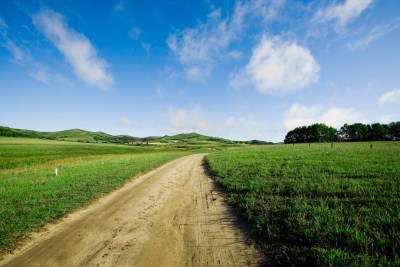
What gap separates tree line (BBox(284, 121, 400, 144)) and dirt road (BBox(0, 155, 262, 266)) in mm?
151781

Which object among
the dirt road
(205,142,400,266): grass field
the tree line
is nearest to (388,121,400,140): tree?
the tree line

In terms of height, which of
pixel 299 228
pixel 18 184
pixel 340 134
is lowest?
pixel 18 184

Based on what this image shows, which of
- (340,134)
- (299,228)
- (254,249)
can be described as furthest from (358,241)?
(340,134)

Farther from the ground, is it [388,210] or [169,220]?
[388,210]

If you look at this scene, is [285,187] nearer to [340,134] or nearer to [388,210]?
[388,210]

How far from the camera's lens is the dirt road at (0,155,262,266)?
19.2ft

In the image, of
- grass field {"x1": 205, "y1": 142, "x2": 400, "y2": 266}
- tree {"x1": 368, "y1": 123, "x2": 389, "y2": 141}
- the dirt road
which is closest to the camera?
grass field {"x1": 205, "y1": 142, "x2": 400, "y2": 266}

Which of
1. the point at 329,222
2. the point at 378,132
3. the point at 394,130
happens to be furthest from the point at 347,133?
the point at 329,222

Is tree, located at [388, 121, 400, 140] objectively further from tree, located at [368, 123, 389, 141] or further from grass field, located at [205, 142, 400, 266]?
grass field, located at [205, 142, 400, 266]

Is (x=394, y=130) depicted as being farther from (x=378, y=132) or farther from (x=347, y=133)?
(x=347, y=133)

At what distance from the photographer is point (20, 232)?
7.83 meters

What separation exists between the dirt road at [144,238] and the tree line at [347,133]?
152 metres

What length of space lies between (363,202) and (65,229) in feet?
38.9

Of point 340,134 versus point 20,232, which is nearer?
point 20,232
